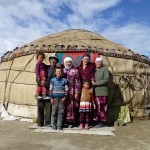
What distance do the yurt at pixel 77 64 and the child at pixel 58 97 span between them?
1131 millimetres

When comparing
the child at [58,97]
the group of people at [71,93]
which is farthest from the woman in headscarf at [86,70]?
the child at [58,97]

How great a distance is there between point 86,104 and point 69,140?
0.96 meters

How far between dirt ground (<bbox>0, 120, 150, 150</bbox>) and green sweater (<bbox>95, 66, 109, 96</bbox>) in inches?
26.5

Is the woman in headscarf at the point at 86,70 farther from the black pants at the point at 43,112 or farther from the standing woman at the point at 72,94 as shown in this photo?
the black pants at the point at 43,112

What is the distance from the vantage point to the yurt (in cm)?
601

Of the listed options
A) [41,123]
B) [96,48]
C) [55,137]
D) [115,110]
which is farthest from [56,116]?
[96,48]

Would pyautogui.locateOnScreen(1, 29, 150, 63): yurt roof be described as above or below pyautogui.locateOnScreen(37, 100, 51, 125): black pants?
above

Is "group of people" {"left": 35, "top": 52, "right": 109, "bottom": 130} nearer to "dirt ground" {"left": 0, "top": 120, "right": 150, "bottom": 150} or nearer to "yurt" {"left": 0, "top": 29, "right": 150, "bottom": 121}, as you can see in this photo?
"dirt ground" {"left": 0, "top": 120, "right": 150, "bottom": 150}

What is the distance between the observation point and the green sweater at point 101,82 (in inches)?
201

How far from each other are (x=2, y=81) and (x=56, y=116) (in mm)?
2553

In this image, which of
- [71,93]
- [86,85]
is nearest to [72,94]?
[71,93]

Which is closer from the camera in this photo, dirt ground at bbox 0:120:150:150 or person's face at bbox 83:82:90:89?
dirt ground at bbox 0:120:150:150

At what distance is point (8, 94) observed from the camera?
6555 millimetres

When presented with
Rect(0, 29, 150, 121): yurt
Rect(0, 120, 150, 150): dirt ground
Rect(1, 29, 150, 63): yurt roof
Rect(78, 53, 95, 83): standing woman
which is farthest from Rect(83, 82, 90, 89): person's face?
Rect(1, 29, 150, 63): yurt roof
